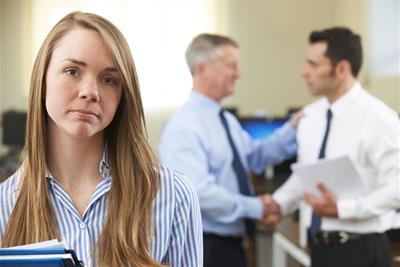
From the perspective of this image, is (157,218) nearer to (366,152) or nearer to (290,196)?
(366,152)

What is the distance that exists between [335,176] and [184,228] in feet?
4.04

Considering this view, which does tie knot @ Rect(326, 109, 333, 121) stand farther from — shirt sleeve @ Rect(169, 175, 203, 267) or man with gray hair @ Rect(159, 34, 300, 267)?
shirt sleeve @ Rect(169, 175, 203, 267)

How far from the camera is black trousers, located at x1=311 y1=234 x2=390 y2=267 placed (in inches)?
86.0

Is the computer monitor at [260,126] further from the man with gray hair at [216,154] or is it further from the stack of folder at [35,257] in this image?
the stack of folder at [35,257]

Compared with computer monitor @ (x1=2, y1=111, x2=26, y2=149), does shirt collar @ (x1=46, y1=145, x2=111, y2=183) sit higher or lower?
higher

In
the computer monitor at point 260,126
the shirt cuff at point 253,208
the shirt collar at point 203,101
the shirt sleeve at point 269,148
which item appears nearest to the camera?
the shirt cuff at point 253,208

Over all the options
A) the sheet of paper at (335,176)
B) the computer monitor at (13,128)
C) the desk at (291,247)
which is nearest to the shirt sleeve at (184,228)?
the sheet of paper at (335,176)

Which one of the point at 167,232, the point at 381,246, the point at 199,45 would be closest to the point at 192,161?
the point at 199,45

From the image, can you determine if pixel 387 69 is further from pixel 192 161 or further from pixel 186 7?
pixel 192 161

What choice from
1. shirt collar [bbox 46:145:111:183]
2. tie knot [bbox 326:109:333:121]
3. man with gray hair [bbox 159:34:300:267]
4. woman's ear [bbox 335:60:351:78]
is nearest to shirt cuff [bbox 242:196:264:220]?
man with gray hair [bbox 159:34:300:267]

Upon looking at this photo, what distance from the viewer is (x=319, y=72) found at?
2457 millimetres

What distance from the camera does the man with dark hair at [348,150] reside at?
7.06 ft

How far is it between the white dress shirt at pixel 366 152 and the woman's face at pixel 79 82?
1.43 meters

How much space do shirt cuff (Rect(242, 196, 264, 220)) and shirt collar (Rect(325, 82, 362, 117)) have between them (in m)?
0.50
